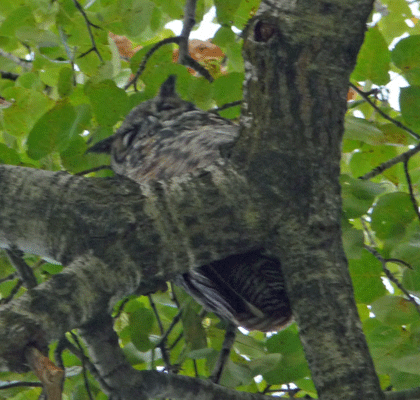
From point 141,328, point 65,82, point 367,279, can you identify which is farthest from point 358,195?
point 65,82

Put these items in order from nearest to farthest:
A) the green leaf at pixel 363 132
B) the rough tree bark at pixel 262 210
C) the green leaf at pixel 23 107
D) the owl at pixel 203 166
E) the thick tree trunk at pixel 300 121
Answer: the rough tree bark at pixel 262 210, the thick tree trunk at pixel 300 121, the owl at pixel 203 166, the green leaf at pixel 363 132, the green leaf at pixel 23 107

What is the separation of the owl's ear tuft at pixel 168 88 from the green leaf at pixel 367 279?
2.50 ft

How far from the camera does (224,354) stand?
4.23ft

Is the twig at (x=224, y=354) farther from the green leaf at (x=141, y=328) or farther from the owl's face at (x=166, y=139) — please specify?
the owl's face at (x=166, y=139)

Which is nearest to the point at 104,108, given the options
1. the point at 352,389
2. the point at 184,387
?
the point at 184,387

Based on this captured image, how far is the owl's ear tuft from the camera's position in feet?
5.73

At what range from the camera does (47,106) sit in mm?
1680

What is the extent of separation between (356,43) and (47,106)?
0.93 metres

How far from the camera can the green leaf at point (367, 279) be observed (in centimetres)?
145

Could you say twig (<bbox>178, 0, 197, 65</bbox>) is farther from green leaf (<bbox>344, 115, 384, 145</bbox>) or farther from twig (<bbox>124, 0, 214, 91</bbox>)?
green leaf (<bbox>344, 115, 384, 145</bbox>)

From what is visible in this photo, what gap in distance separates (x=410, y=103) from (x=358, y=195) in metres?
0.25

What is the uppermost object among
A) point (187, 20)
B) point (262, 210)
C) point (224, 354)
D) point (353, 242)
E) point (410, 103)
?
point (187, 20)

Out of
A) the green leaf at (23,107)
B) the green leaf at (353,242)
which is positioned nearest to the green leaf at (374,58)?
the green leaf at (353,242)

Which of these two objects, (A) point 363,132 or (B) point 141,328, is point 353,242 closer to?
(A) point 363,132
